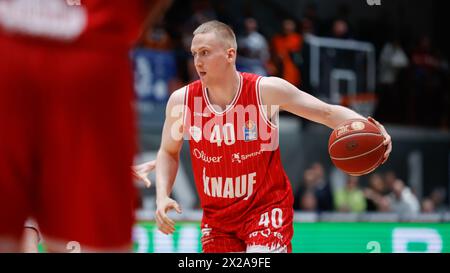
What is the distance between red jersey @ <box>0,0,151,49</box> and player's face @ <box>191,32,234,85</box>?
229cm

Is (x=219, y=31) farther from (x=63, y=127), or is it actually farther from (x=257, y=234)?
(x=63, y=127)

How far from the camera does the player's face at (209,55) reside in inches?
190

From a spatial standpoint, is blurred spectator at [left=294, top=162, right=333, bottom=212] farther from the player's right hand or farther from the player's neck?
the player's right hand

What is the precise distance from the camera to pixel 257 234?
4.67m

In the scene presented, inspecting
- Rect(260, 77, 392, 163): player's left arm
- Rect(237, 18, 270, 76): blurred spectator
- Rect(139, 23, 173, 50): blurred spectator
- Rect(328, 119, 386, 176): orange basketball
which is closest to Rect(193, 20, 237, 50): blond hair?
Rect(260, 77, 392, 163): player's left arm

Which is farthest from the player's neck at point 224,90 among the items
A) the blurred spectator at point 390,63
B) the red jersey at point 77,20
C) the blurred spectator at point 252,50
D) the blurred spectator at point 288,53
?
the blurred spectator at point 390,63

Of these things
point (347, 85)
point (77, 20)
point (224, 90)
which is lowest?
point (77, 20)

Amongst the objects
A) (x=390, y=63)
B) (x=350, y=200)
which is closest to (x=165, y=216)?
(x=350, y=200)

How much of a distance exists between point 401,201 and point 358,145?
332 inches

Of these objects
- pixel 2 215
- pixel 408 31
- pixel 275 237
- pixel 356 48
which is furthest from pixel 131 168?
pixel 408 31

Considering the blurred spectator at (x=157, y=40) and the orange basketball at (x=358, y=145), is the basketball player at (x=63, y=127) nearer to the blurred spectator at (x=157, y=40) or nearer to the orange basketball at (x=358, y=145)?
the orange basketball at (x=358, y=145)

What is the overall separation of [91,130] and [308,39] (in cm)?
1174

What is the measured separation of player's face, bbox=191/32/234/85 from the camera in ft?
15.9
